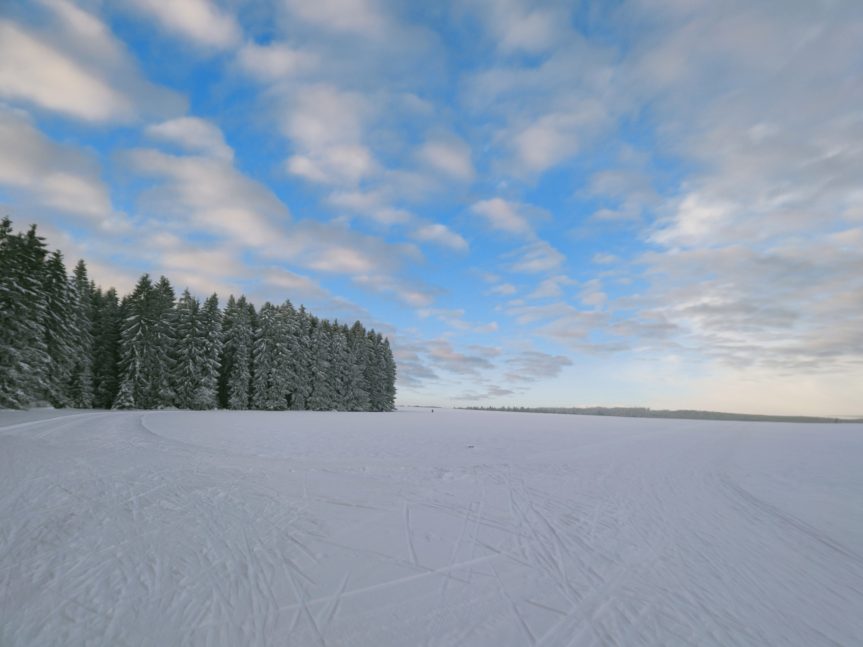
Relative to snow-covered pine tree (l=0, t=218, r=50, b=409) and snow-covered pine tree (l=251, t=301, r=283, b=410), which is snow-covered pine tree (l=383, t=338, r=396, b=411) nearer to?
snow-covered pine tree (l=251, t=301, r=283, b=410)

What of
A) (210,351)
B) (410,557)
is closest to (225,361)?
(210,351)

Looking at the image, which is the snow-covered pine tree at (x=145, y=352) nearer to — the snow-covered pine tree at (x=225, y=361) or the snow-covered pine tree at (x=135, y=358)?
the snow-covered pine tree at (x=135, y=358)

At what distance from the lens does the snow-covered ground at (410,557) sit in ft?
13.1

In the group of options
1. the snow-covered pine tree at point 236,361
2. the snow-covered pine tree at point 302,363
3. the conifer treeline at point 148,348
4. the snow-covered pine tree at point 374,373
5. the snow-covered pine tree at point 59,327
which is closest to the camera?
the conifer treeline at point 148,348

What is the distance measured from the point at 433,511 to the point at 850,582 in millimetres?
6107

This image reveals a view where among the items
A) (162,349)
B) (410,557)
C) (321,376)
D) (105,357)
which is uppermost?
(162,349)

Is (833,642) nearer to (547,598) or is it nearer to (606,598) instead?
(606,598)

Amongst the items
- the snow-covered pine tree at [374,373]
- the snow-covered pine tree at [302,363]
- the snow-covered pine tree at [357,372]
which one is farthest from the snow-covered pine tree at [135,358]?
the snow-covered pine tree at [374,373]

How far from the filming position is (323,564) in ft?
17.2

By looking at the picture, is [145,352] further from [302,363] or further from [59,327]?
[302,363]

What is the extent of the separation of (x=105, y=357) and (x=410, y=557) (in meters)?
56.0

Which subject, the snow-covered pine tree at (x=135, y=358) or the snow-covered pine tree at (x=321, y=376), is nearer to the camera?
the snow-covered pine tree at (x=135, y=358)

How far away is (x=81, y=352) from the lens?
139 ft

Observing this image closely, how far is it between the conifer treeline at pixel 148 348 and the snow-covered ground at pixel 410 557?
92.6ft
